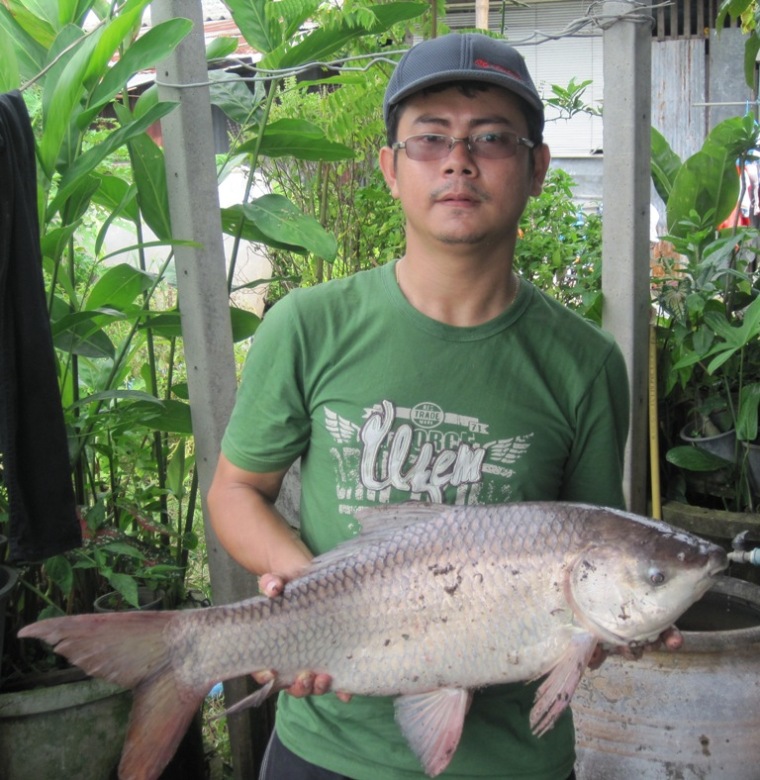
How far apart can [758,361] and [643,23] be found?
5.29 ft

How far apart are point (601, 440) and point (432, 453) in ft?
1.28

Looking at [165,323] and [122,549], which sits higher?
[165,323]

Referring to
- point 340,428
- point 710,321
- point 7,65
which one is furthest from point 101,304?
point 710,321

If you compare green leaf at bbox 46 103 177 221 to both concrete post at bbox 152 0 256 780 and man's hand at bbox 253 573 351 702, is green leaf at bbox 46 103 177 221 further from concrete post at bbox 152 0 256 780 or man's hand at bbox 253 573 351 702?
man's hand at bbox 253 573 351 702

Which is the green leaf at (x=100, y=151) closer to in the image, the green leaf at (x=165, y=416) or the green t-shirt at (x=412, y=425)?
the green leaf at (x=165, y=416)

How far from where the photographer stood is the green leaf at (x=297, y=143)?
12.1 feet

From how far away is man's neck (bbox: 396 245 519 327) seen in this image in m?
2.13

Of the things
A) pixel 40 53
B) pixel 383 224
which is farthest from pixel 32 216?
pixel 383 224

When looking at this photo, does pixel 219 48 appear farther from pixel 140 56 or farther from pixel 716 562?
pixel 716 562

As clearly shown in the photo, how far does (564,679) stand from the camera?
1.82 meters

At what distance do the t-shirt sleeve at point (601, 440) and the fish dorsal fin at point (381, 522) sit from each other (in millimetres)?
400

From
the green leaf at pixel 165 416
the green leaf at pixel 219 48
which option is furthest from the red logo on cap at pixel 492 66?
the green leaf at pixel 219 48

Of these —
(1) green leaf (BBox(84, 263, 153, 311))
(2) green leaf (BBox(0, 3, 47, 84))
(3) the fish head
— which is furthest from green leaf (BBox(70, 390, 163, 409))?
(3) the fish head

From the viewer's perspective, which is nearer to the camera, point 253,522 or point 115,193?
point 253,522
